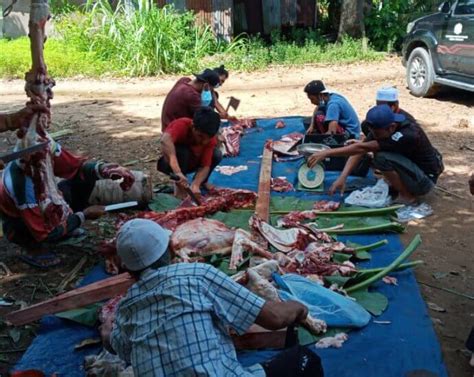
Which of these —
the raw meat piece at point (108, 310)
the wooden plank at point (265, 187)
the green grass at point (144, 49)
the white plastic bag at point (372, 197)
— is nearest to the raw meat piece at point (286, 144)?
the wooden plank at point (265, 187)

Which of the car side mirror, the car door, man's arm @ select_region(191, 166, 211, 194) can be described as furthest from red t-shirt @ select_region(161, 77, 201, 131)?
the car side mirror

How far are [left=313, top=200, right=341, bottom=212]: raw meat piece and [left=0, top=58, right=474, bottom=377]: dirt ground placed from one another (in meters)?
0.76

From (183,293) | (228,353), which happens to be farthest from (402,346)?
(183,293)

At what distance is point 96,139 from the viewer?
905cm

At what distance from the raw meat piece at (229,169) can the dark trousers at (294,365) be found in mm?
4421

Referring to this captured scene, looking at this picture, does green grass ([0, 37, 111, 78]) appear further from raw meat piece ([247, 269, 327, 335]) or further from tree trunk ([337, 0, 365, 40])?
raw meat piece ([247, 269, 327, 335])

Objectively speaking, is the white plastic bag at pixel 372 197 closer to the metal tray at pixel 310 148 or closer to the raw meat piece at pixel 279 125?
the metal tray at pixel 310 148

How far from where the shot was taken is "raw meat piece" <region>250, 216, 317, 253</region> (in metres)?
4.84

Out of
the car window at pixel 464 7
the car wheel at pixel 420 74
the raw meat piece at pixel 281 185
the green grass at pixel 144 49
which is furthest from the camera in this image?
the green grass at pixel 144 49

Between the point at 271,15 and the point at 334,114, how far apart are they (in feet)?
33.7

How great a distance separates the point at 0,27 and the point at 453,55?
1325cm

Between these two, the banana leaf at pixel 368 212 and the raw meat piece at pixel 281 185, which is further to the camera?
the raw meat piece at pixel 281 185

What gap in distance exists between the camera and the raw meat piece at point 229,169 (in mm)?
7081

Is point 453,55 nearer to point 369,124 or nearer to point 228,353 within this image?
point 369,124
